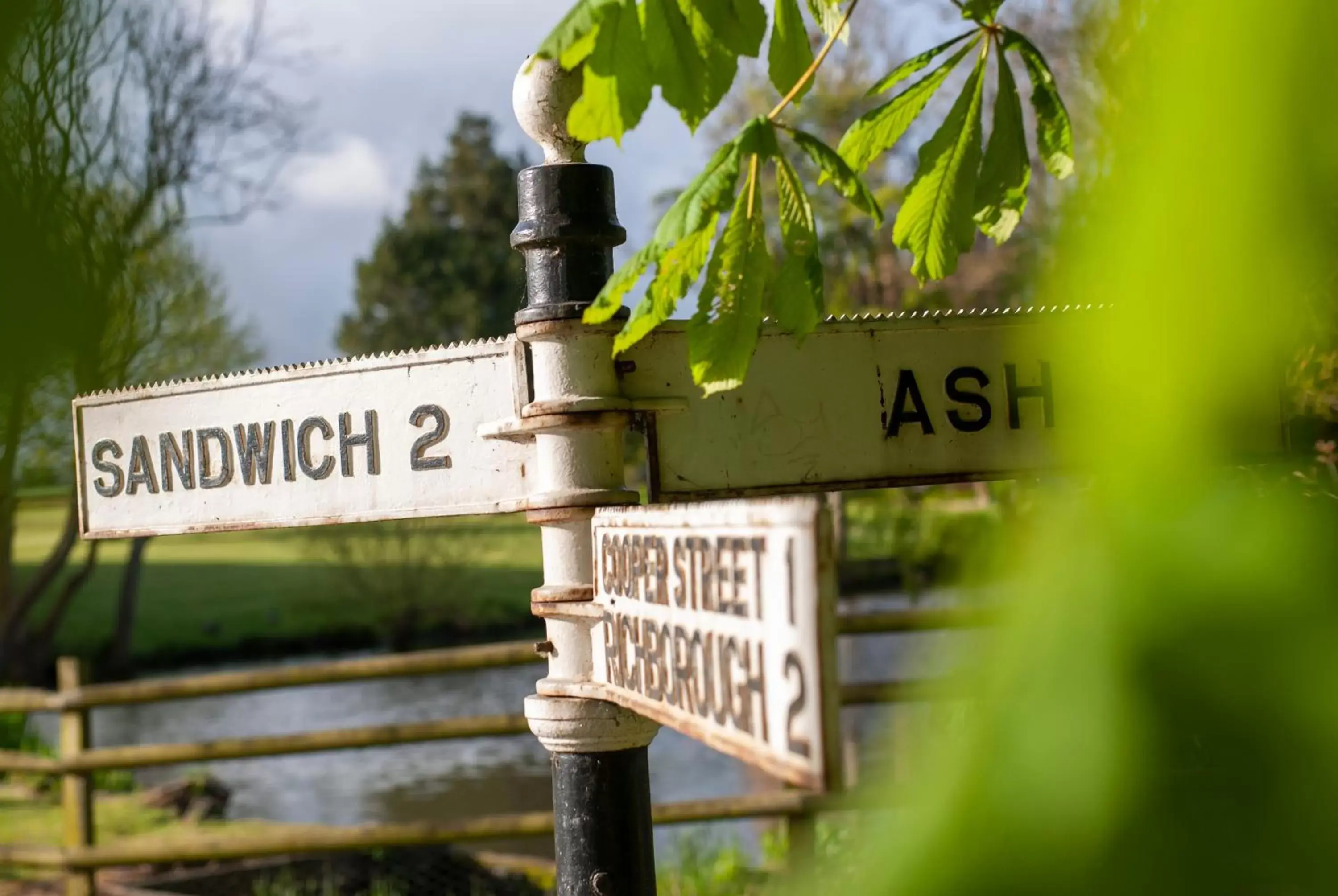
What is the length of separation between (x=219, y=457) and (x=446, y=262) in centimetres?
2029

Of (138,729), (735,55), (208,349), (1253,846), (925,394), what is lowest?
(138,729)

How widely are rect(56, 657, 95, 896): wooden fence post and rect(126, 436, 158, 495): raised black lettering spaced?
9.10 ft

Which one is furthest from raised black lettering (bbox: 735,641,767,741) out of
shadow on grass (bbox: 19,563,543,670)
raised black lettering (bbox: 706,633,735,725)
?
shadow on grass (bbox: 19,563,543,670)

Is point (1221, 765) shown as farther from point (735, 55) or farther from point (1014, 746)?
point (735, 55)

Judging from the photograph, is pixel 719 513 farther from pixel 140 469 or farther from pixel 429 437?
pixel 140 469

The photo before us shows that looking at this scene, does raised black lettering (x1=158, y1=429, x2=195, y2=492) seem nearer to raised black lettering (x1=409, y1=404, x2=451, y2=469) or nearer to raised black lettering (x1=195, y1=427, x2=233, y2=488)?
raised black lettering (x1=195, y1=427, x2=233, y2=488)

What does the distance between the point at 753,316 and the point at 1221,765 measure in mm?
690

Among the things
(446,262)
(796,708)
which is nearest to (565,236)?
(796,708)

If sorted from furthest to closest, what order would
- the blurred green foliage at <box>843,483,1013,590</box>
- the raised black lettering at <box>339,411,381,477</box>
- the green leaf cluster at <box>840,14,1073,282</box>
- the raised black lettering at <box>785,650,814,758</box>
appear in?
the raised black lettering at <box>339,411,381,477</box> < the green leaf cluster at <box>840,14,1073,282</box> < the raised black lettering at <box>785,650,814,758</box> < the blurred green foliage at <box>843,483,1013,590</box>

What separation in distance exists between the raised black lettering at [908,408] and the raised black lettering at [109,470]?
65cm

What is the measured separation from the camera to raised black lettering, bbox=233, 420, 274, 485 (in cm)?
119

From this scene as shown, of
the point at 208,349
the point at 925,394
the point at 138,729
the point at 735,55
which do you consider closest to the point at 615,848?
the point at 925,394

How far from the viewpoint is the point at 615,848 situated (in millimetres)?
1029

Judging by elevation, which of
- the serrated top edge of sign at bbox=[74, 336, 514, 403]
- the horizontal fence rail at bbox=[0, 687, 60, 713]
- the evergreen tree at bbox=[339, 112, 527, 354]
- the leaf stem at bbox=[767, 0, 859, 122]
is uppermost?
the evergreen tree at bbox=[339, 112, 527, 354]
